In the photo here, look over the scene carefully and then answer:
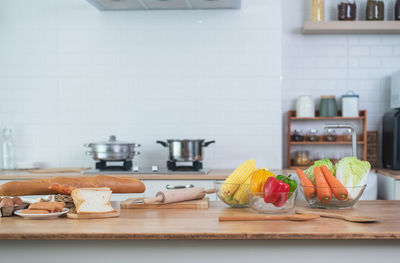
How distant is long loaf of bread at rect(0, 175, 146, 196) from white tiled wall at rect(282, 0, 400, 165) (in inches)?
108

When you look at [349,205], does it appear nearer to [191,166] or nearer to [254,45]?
[191,166]

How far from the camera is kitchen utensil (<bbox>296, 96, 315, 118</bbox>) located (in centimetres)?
424

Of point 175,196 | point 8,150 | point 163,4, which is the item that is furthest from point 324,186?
point 8,150

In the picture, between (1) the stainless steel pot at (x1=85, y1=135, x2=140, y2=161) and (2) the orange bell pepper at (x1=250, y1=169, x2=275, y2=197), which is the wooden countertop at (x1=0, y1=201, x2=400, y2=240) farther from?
(1) the stainless steel pot at (x1=85, y1=135, x2=140, y2=161)

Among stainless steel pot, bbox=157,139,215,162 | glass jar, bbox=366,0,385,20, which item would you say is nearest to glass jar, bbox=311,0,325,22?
glass jar, bbox=366,0,385,20

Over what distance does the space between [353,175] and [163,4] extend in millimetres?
2652

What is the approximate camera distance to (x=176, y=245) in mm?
1591

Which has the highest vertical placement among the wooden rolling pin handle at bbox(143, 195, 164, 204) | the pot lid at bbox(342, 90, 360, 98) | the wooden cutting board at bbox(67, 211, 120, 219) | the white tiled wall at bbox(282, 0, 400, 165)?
the white tiled wall at bbox(282, 0, 400, 165)

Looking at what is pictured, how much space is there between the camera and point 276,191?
178 cm

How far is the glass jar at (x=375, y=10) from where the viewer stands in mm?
4219

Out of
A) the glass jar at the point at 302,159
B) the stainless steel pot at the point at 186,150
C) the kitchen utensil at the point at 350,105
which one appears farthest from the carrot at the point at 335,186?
the kitchen utensil at the point at 350,105

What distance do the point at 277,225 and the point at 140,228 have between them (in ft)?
1.65

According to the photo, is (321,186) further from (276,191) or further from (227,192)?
(227,192)

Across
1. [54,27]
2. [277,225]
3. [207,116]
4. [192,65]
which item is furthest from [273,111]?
[277,225]
